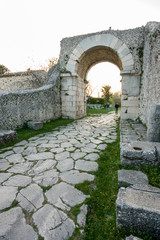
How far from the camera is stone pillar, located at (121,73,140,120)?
5707 mm

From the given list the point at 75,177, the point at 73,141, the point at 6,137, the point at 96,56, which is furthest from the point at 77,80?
the point at 75,177

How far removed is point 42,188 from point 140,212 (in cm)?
126

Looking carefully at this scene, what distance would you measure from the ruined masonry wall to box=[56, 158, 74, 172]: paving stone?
261 centimetres

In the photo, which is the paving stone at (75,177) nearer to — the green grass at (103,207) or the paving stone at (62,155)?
the green grass at (103,207)

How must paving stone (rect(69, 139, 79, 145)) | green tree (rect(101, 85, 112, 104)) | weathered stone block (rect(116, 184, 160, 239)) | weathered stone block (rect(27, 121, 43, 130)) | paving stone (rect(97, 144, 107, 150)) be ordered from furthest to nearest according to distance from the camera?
green tree (rect(101, 85, 112, 104))
weathered stone block (rect(27, 121, 43, 130))
paving stone (rect(69, 139, 79, 145))
paving stone (rect(97, 144, 107, 150))
weathered stone block (rect(116, 184, 160, 239))

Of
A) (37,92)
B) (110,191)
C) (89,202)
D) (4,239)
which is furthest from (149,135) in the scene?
(37,92)

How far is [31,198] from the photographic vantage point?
1.53 metres

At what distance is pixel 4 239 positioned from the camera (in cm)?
107

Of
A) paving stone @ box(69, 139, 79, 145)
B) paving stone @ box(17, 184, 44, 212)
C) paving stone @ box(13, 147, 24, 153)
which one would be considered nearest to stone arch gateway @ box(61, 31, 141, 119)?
paving stone @ box(69, 139, 79, 145)

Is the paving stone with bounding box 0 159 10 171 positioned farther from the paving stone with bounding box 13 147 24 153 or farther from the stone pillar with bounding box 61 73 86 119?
the stone pillar with bounding box 61 73 86 119

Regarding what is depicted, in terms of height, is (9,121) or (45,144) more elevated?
(9,121)

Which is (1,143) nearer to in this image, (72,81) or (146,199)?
(146,199)

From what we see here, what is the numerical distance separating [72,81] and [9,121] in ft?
13.0

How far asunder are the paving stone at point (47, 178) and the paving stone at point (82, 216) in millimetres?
612
